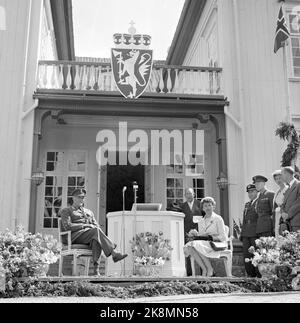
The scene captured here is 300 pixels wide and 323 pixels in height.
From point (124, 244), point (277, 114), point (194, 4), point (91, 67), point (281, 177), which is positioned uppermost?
point (194, 4)

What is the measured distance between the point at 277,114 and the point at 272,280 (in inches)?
247


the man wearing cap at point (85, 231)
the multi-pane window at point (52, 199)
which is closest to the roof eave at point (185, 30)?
the multi-pane window at point (52, 199)

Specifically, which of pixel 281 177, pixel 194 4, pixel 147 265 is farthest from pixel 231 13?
pixel 147 265

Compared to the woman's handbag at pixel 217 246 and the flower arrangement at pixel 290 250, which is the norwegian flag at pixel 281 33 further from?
the flower arrangement at pixel 290 250

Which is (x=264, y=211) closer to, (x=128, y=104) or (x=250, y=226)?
(x=250, y=226)

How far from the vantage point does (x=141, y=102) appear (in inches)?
448

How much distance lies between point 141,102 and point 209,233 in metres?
4.52

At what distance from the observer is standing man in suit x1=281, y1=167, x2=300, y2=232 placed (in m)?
6.66

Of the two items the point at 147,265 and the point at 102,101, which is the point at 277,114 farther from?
the point at 147,265

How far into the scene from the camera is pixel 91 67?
1159 centimetres

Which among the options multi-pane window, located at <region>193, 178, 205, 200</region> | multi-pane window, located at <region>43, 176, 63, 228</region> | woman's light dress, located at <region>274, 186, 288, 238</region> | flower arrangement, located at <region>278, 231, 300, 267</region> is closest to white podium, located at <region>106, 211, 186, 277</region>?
woman's light dress, located at <region>274, 186, 288, 238</region>

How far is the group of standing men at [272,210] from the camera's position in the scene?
6777mm

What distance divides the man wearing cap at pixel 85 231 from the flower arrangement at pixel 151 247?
431mm

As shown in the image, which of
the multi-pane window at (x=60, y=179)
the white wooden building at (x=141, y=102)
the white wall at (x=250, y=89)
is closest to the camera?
the white wooden building at (x=141, y=102)
